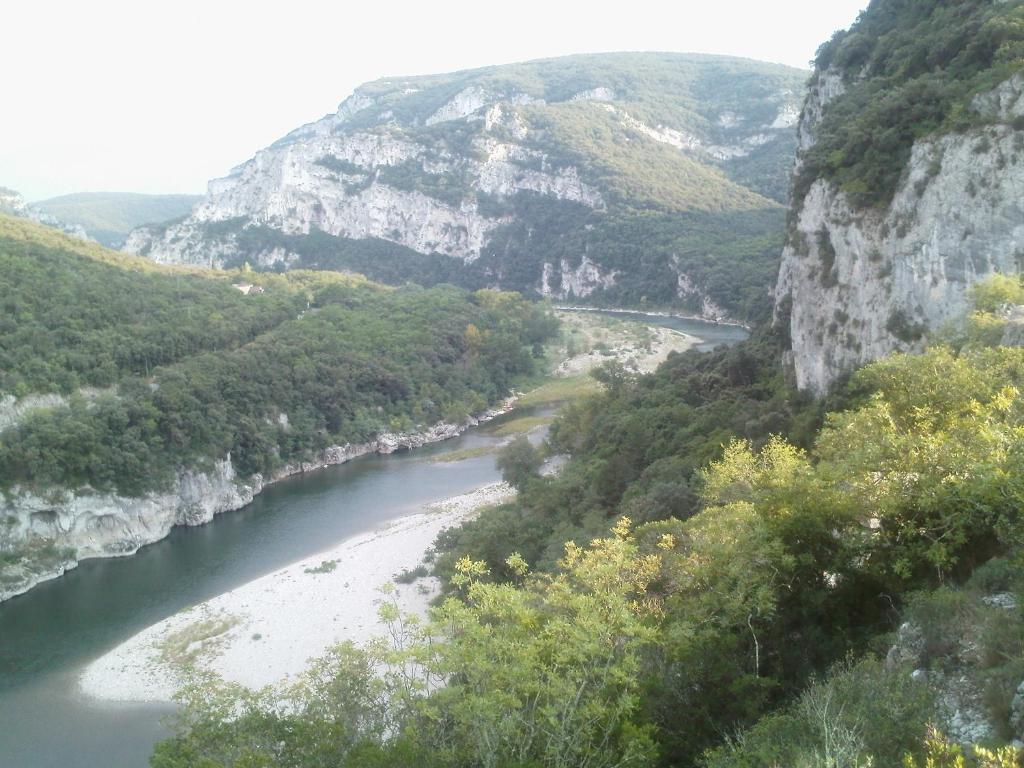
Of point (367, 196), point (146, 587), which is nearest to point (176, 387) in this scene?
point (146, 587)

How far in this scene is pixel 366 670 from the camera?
38.4 ft

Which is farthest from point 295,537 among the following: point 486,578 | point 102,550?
point 486,578

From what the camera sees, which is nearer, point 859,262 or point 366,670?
point 366,670

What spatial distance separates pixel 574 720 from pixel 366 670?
3904 mm

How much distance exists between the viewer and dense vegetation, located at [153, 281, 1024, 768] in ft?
25.3

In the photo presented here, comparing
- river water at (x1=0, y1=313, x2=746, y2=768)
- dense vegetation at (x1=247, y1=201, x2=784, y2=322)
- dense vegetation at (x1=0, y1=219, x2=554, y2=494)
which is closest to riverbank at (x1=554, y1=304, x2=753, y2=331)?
dense vegetation at (x1=247, y1=201, x2=784, y2=322)

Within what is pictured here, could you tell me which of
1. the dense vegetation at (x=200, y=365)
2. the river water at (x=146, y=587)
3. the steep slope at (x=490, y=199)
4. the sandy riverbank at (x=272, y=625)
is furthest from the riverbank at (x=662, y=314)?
the sandy riverbank at (x=272, y=625)

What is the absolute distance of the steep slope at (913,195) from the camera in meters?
19.6

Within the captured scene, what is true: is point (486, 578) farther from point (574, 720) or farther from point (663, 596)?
point (574, 720)

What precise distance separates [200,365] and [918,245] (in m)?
38.8

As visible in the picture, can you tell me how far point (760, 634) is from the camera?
1073 centimetres

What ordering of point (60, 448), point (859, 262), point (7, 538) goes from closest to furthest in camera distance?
point (859, 262)
point (7, 538)
point (60, 448)

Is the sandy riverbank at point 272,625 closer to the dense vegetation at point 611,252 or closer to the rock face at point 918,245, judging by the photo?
the rock face at point 918,245

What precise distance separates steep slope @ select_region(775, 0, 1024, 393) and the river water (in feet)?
69.4
